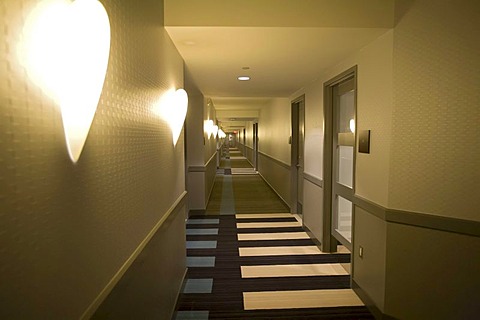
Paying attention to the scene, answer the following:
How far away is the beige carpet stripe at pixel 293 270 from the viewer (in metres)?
3.41

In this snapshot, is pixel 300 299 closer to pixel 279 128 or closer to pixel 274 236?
pixel 274 236

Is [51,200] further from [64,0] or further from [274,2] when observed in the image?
[274,2]

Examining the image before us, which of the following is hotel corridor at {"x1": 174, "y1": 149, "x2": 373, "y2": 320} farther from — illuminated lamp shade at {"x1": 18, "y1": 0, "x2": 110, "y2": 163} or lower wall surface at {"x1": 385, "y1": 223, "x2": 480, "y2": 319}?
illuminated lamp shade at {"x1": 18, "y1": 0, "x2": 110, "y2": 163}

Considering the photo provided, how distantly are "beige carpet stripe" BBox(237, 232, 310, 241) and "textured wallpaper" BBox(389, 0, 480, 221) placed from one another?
7.90ft

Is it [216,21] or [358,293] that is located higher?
[216,21]

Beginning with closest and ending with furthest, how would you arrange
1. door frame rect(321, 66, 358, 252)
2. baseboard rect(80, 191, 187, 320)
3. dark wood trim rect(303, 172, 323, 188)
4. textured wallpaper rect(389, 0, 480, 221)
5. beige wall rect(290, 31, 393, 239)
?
1. baseboard rect(80, 191, 187, 320)
2. textured wallpaper rect(389, 0, 480, 221)
3. beige wall rect(290, 31, 393, 239)
4. door frame rect(321, 66, 358, 252)
5. dark wood trim rect(303, 172, 323, 188)

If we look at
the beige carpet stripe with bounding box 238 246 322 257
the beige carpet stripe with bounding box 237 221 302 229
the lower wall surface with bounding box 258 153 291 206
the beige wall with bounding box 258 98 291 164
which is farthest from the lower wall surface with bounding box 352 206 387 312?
the beige wall with bounding box 258 98 291 164

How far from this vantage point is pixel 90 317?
3.32ft

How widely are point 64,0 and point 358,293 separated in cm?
308

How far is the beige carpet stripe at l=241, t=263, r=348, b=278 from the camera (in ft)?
11.2

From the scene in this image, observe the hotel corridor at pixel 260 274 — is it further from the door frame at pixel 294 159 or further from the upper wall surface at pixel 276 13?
the upper wall surface at pixel 276 13

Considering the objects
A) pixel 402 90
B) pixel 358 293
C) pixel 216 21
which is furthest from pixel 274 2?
pixel 358 293

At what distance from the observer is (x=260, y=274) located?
3.41 metres

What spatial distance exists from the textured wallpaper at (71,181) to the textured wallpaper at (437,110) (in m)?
1.72
